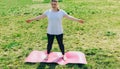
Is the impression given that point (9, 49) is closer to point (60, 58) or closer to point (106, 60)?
point (60, 58)

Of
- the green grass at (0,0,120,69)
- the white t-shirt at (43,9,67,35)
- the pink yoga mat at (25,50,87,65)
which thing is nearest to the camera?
the white t-shirt at (43,9,67,35)

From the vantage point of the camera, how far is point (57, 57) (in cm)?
841

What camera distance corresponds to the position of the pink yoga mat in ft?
26.8

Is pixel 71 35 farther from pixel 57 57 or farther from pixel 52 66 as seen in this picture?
pixel 52 66

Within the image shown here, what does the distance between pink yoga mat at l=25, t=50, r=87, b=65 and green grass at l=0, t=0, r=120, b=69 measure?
0.63 ft

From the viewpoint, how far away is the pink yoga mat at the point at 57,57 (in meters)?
8.16

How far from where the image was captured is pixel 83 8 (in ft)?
53.3

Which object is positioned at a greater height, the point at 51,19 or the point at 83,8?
the point at 51,19

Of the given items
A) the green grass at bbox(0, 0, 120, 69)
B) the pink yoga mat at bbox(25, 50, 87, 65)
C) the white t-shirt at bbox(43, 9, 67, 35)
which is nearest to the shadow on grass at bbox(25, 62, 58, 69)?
the green grass at bbox(0, 0, 120, 69)

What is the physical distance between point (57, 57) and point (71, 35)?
2.73 metres

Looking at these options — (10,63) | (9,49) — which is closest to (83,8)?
(9,49)

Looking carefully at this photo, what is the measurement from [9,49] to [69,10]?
6.85 m

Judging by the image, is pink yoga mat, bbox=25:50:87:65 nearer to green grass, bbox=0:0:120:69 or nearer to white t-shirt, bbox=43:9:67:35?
green grass, bbox=0:0:120:69

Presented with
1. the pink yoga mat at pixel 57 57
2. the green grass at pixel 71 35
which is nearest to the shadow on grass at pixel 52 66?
the green grass at pixel 71 35
